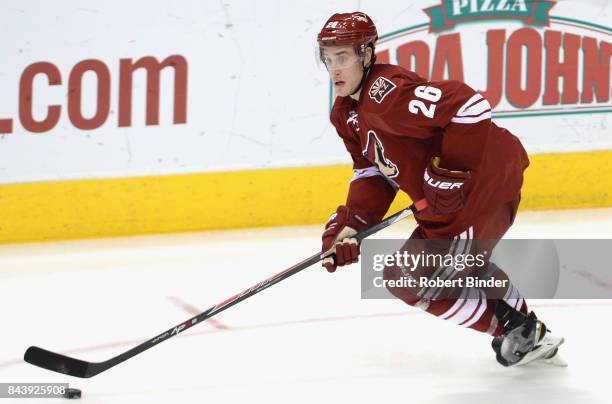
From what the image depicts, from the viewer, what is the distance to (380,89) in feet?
9.00

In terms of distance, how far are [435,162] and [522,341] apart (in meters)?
0.59

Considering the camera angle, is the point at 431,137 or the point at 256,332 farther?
the point at 256,332

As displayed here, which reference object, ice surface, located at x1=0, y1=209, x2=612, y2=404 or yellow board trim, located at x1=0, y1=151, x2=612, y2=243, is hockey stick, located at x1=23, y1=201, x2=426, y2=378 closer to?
ice surface, located at x1=0, y1=209, x2=612, y2=404

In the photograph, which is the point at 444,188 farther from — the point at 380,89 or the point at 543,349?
the point at 543,349

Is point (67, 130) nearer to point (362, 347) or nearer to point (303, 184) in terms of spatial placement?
point (303, 184)

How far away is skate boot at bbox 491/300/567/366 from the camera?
2.90m

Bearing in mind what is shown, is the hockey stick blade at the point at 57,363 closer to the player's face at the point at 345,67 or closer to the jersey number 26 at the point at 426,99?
the player's face at the point at 345,67

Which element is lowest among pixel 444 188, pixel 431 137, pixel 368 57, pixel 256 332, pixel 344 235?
pixel 256 332

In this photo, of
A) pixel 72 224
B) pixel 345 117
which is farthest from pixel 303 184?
pixel 345 117

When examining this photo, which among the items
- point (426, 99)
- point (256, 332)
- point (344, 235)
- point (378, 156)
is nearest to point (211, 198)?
point (256, 332)

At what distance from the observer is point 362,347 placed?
3.31 meters

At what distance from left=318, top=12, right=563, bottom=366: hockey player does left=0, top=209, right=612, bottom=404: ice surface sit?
201 mm

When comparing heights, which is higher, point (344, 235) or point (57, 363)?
point (344, 235)

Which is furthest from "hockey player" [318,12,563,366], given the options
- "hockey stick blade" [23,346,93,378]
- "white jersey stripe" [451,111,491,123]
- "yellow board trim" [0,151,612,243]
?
"yellow board trim" [0,151,612,243]
